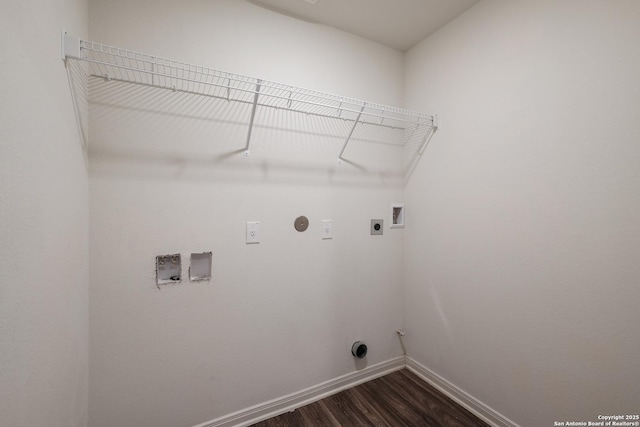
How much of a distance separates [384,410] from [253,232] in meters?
1.40

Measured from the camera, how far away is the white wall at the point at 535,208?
1.08 metres

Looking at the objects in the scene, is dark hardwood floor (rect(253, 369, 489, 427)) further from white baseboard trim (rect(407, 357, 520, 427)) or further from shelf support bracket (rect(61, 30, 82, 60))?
shelf support bracket (rect(61, 30, 82, 60))

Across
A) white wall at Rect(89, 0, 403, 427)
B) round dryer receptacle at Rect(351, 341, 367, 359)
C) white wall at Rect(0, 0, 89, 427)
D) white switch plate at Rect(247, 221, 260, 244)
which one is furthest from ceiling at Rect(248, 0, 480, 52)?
round dryer receptacle at Rect(351, 341, 367, 359)

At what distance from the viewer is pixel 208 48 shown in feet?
4.64

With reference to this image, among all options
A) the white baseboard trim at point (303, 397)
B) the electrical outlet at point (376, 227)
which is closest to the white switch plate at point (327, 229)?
the electrical outlet at point (376, 227)

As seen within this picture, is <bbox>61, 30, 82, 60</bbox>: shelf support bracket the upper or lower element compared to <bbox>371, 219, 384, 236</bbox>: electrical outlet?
upper

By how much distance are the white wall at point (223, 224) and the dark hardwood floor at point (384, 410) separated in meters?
0.15

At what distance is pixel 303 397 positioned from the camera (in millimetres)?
1718

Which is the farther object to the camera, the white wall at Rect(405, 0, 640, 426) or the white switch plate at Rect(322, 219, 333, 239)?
the white switch plate at Rect(322, 219, 333, 239)

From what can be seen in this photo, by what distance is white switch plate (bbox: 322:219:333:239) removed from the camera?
1.77m

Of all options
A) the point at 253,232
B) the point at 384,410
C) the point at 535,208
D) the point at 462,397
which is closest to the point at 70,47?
the point at 253,232

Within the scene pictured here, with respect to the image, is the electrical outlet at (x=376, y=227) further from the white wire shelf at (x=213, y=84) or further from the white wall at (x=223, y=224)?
the white wire shelf at (x=213, y=84)

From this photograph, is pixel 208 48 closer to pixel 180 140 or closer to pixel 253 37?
pixel 253 37

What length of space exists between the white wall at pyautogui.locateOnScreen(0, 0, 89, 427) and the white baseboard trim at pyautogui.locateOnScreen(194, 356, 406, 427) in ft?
2.43
